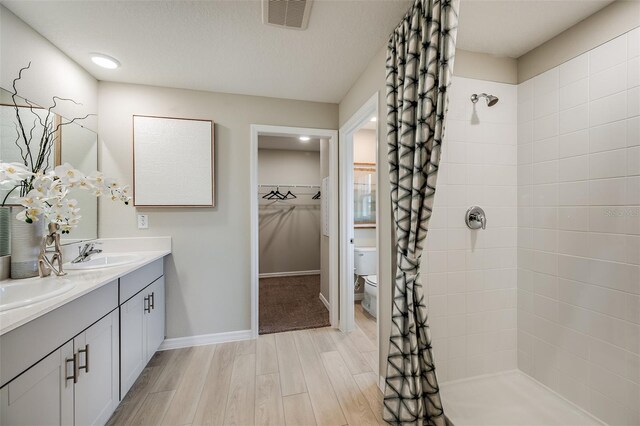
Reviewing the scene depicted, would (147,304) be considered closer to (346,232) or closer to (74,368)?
(74,368)

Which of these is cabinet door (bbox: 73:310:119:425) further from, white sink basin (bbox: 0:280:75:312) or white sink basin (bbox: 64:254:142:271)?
white sink basin (bbox: 64:254:142:271)

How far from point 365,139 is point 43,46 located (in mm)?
2992

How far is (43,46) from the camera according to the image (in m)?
1.63

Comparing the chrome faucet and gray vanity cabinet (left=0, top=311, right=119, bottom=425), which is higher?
the chrome faucet

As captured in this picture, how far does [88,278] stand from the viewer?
136cm

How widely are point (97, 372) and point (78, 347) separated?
0.77 feet

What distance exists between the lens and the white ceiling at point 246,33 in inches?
55.2

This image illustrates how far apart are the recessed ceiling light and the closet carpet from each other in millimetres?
2579

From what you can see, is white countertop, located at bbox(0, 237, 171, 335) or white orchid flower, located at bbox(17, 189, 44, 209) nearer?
white countertop, located at bbox(0, 237, 171, 335)

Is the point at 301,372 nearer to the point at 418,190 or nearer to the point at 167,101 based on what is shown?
the point at 418,190

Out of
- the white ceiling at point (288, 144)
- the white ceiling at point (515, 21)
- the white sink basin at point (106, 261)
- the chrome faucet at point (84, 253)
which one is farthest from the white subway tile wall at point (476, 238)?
the white ceiling at point (288, 144)

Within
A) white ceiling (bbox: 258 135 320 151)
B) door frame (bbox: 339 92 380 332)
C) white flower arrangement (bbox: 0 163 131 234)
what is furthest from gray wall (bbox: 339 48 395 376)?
white ceiling (bbox: 258 135 320 151)

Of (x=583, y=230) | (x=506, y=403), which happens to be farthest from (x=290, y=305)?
(x=583, y=230)

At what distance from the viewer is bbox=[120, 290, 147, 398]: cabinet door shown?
156cm
